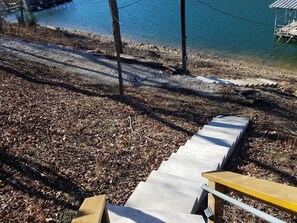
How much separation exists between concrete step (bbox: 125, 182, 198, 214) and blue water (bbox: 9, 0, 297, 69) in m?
17.0

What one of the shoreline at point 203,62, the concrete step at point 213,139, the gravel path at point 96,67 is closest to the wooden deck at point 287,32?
the shoreline at point 203,62

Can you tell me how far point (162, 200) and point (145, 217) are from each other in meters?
0.64

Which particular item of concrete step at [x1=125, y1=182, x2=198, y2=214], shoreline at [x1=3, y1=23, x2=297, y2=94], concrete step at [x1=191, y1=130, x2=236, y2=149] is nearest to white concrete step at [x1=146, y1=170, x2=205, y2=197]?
concrete step at [x1=125, y1=182, x2=198, y2=214]

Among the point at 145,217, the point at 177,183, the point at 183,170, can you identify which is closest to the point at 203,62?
the point at 183,170

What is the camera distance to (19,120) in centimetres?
636

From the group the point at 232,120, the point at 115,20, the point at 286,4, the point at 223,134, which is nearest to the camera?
the point at 223,134

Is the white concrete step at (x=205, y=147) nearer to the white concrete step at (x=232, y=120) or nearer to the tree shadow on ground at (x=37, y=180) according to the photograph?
the white concrete step at (x=232, y=120)

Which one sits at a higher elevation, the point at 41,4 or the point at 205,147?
the point at 41,4

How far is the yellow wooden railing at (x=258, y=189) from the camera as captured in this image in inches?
60.4

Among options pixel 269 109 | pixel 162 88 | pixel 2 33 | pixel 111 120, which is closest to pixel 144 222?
pixel 111 120

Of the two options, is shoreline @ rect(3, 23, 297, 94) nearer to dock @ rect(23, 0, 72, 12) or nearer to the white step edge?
the white step edge

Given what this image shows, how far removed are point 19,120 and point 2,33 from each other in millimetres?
12249

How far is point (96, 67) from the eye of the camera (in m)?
12.4

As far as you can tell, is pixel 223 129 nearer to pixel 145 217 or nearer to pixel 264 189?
pixel 145 217
